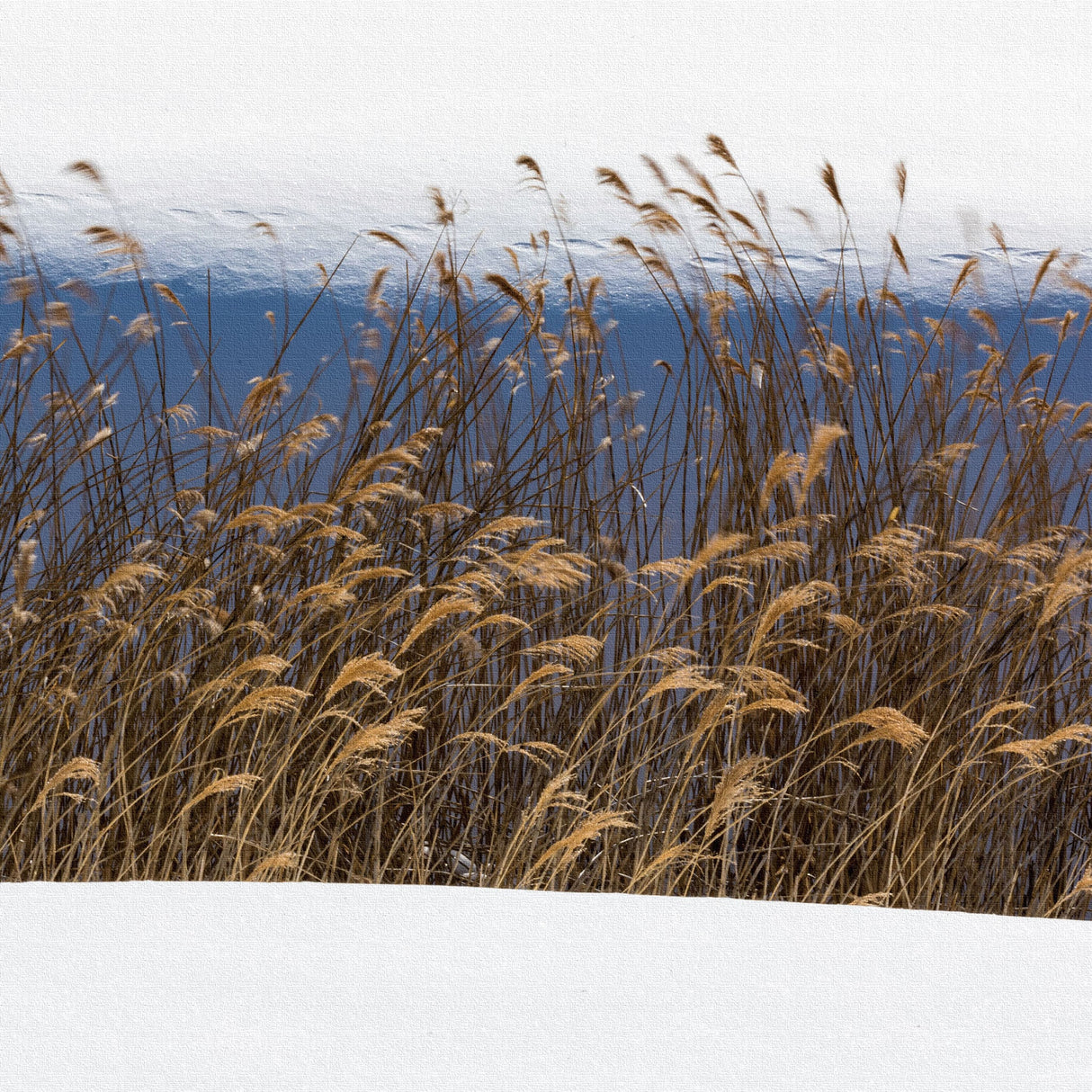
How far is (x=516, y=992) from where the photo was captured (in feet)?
5.05

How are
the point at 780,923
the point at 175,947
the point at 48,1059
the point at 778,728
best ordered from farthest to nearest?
the point at 778,728
the point at 780,923
the point at 175,947
the point at 48,1059

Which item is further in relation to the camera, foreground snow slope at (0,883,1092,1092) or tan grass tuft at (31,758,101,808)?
tan grass tuft at (31,758,101,808)

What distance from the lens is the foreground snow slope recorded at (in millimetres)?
1366

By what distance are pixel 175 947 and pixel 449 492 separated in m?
1.10

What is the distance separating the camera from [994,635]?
250 cm

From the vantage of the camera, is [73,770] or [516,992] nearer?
[516,992]

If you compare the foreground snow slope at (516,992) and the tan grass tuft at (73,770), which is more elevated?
the foreground snow slope at (516,992)

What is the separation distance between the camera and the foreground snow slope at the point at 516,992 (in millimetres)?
1366

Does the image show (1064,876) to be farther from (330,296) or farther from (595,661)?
(330,296)

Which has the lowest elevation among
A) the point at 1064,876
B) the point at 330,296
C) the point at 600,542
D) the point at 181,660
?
the point at 1064,876

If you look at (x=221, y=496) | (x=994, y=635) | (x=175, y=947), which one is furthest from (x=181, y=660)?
(x=994, y=635)

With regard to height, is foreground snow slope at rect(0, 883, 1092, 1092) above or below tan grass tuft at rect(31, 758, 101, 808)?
above

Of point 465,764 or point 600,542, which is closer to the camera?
point 465,764

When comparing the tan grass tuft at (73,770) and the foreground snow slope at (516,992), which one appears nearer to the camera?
the foreground snow slope at (516,992)
